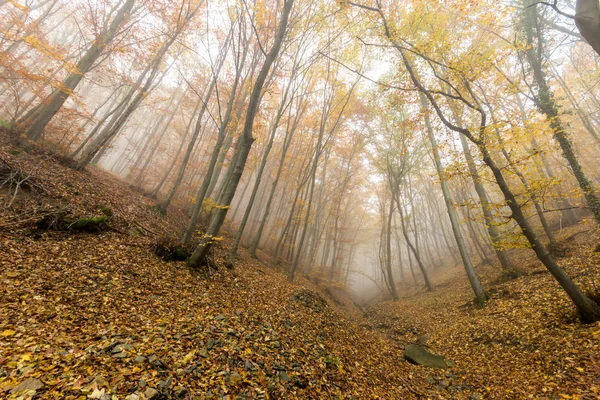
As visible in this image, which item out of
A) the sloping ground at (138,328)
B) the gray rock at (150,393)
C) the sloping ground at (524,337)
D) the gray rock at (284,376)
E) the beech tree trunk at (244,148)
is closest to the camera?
the gray rock at (150,393)

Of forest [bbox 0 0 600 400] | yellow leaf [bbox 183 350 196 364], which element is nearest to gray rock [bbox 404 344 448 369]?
forest [bbox 0 0 600 400]

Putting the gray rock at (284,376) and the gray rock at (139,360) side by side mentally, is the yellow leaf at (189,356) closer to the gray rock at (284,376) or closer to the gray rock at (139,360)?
the gray rock at (139,360)

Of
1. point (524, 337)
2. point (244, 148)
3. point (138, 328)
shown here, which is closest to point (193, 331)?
point (138, 328)

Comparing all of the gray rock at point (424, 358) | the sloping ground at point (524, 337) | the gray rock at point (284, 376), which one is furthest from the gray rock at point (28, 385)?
the gray rock at point (424, 358)

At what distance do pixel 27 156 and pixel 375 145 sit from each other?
17837 millimetres

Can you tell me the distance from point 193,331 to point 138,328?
34.0 inches

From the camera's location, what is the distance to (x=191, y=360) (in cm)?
345

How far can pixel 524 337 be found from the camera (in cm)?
575

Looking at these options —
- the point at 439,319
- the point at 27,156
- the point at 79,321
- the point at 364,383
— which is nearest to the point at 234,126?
the point at 27,156

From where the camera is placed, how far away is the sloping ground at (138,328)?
2.83m

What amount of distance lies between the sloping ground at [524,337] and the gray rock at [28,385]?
6632 mm

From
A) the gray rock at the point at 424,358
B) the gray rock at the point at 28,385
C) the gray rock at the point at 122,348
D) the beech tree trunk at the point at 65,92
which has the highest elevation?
the beech tree trunk at the point at 65,92

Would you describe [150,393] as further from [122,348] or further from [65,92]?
[65,92]

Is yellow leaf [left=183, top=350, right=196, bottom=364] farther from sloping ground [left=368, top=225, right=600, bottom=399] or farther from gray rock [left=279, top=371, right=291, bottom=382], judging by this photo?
sloping ground [left=368, top=225, right=600, bottom=399]
